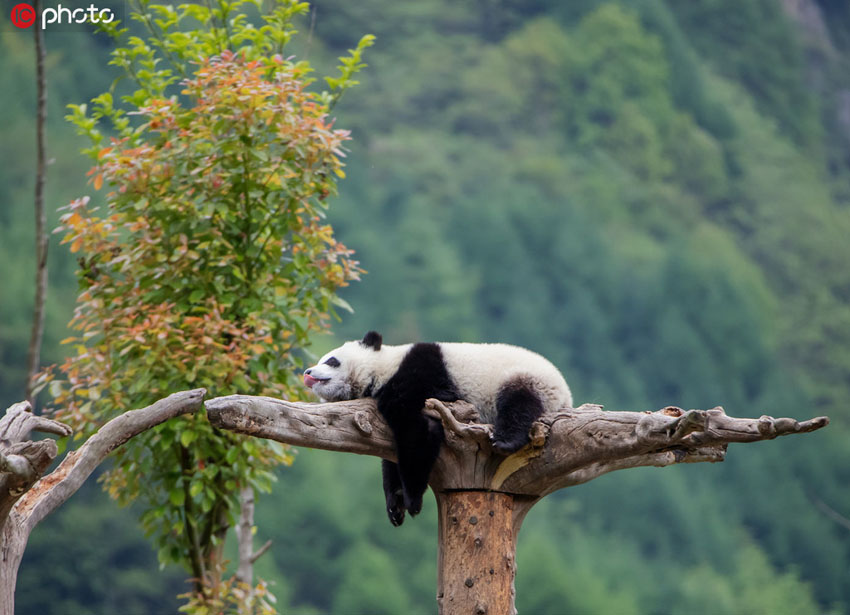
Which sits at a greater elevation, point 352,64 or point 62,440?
point 352,64

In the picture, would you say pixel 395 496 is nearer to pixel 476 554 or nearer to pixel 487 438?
pixel 476 554

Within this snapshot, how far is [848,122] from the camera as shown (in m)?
14.9

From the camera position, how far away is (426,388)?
12.4ft

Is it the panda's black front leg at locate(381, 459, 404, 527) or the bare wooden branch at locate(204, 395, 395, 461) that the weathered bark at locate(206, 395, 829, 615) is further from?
the panda's black front leg at locate(381, 459, 404, 527)

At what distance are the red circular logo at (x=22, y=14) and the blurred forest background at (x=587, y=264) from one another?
1.84m

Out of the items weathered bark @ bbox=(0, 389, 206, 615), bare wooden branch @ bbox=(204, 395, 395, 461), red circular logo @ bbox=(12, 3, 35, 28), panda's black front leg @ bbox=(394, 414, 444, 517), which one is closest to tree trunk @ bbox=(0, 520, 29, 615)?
weathered bark @ bbox=(0, 389, 206, 615)

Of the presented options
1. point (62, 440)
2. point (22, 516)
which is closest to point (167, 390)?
point (62, 440)

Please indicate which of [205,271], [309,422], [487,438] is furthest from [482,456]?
[205,271]

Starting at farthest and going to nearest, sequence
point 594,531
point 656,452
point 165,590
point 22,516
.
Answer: point 594,531 < point 165,590 < point 656,452 < point 22,516

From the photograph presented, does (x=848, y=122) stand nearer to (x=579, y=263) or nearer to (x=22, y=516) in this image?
(x=579, y=263)

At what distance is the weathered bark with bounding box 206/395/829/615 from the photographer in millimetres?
3523

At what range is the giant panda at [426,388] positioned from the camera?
3.66m

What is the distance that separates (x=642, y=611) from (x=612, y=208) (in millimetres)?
6005

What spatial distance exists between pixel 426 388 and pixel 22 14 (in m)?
7.74
